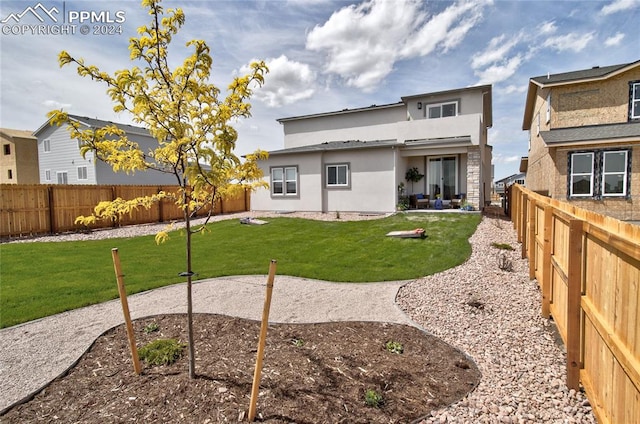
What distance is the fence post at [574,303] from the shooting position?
3.13 m

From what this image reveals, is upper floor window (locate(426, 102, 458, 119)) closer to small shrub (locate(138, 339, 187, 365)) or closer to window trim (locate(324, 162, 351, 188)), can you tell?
window trim (locate(324, 162, 351, 188))

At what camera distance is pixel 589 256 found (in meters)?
2.94

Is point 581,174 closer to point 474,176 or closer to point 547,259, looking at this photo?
point 474,176

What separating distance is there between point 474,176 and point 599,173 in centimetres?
650

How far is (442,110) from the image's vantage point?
60.4 ft

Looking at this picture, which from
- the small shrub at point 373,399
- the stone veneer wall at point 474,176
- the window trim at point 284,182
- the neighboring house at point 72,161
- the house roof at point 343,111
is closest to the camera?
the small shrub at point 373,399

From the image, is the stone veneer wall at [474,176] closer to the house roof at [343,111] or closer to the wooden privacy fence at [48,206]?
the house roof at [343,111]

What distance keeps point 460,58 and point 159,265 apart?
1555cm

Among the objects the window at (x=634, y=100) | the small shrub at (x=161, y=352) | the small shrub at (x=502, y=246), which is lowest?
the small shrub at (x=161, y=352)

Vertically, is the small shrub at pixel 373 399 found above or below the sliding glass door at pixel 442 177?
below

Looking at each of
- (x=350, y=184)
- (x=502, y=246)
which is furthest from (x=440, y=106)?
(x=502, y=246)

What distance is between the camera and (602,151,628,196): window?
15.8m

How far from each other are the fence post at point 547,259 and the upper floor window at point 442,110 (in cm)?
1510

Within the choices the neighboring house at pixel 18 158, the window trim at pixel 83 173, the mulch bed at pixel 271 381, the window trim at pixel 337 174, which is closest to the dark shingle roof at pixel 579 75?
the window trim at pixel 337 174
